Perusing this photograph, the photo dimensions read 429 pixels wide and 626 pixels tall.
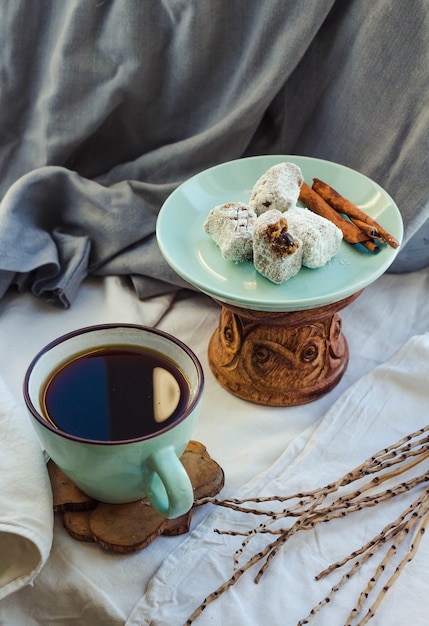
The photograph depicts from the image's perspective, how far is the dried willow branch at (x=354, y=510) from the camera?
57cm

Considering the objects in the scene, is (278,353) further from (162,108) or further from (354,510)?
(162,108)

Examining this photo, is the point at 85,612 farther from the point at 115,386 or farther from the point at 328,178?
the point at 328,178

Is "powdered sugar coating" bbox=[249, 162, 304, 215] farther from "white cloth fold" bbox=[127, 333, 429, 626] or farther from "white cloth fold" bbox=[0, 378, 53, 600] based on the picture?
"white cloth fold" bbox=[0, 378, 53, 600]

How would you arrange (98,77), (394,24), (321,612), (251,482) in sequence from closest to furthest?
(321,612) → (251,482) → (394,24) → (98,77)

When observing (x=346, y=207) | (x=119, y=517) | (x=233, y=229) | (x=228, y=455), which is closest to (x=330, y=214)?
(x=346, y=207)

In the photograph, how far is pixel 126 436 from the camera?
22.4 inches

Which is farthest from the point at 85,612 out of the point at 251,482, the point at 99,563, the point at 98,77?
the point at 98,77

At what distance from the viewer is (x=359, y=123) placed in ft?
2.75

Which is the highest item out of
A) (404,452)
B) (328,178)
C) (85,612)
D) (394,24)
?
(394,24)

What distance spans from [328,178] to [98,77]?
314 mm

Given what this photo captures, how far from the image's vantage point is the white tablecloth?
570mm

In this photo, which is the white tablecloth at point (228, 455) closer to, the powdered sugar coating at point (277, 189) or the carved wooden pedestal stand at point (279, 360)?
the carved wooden pedestal stand at point (279, 360)

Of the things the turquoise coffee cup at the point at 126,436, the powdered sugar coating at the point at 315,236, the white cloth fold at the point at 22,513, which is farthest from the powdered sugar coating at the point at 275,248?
the white cloth fold at the point at 22,513

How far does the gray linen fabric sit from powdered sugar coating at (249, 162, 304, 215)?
5.6 inches
